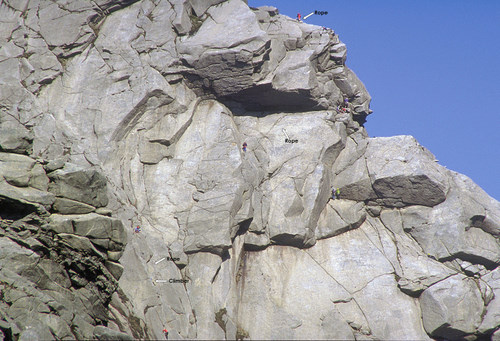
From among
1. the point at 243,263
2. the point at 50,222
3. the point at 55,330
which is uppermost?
the point at 243,263

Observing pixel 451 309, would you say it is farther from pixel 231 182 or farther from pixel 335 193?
pixel 231 182

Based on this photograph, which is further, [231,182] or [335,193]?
[335,193]

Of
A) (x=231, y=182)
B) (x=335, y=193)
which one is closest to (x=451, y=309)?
(x=335, y=193)

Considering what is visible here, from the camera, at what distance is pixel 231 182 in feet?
137

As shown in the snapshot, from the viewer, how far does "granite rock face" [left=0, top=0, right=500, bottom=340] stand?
3712cm

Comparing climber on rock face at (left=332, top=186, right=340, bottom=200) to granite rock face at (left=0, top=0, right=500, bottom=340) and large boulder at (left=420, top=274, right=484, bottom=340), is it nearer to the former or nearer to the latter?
granite rock face at (left=0, top=0, right=500, bottom=340)

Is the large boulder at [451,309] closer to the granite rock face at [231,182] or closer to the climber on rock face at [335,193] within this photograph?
the granite rock face at [231,182]

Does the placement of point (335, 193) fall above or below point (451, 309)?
above

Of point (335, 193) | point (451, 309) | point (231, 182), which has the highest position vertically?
point (335, 193)

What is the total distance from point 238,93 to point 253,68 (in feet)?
7.33

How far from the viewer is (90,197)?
34.3m

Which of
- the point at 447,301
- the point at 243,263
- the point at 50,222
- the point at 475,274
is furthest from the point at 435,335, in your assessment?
the point at 50,222

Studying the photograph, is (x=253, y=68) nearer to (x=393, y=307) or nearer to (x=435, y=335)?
(x=393, y=307)

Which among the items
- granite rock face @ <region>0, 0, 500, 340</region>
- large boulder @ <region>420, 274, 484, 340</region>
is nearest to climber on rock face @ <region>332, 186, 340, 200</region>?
granite rock face @ <region>0, 0, 500, 340</region>
